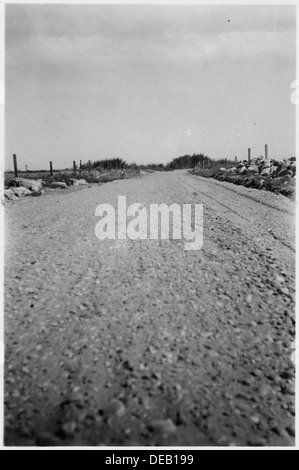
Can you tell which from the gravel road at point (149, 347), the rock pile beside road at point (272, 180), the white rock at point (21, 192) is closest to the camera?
the gravel road at point (149, 347)

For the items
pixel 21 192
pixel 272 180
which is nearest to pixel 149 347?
pixel 21 192

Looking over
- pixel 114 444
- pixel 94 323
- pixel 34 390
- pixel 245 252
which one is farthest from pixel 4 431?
pixel 245 252

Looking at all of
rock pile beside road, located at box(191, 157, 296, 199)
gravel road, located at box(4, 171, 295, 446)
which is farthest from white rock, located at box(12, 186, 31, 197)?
rock pile beside road, located at box(191, 157, 296, 199)

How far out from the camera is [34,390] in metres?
1.91

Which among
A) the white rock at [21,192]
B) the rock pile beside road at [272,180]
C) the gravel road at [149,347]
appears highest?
the rock pile beside road at [272,180]

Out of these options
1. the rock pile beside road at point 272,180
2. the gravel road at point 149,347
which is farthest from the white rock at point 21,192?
the rock pile beside road at point 272,180

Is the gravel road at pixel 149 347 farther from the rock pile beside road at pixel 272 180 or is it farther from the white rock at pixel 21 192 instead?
the rock pile beside road at pixel 272 180

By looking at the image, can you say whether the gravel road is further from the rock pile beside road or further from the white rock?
the rock pile beside road

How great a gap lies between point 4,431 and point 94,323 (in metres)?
0.96

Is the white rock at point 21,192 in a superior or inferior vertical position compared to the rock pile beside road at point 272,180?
inferior

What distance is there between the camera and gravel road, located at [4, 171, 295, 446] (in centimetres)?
173

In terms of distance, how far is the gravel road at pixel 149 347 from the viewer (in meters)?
1.73

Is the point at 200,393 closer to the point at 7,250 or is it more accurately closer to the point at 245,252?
the point at 245,252

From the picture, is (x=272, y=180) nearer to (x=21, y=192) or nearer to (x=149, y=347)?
(x=21, y=192)
